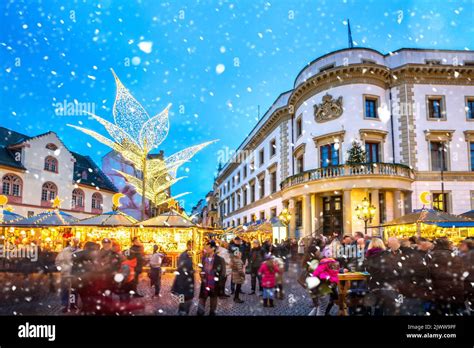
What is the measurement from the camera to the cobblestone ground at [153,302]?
8.36 metres

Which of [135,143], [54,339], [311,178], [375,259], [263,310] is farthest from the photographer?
[311,178]

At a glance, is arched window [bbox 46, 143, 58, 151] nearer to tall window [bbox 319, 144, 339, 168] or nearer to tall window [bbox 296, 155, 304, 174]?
tall window [bbox 296, 155, 304, 174]

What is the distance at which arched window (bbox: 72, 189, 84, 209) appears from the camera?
120ft

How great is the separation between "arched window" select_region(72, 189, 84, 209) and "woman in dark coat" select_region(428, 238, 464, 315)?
36.8m

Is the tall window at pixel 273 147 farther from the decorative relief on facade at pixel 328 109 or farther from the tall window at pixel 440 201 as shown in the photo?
the tall window at pixel 440 201

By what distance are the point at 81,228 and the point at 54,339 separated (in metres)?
13.6

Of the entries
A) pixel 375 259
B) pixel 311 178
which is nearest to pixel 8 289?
pixel 375 259

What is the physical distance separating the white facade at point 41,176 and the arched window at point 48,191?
0.09 m

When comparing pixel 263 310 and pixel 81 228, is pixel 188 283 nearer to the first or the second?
pixel 263 310

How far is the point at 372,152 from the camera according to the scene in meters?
24.6

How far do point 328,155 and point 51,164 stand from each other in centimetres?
2624

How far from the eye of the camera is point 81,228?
55.3 feet

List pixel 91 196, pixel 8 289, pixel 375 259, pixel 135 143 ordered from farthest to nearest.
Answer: pixel 91 196 → pixel 135 143 → pixel 8 289 → pixel 375 259

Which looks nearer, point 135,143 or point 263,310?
point 263,310
